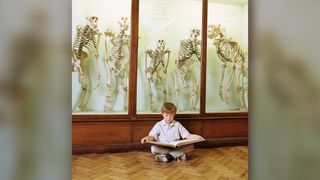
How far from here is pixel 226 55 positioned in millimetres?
3812

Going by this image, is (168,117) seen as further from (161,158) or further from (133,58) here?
(133,58)

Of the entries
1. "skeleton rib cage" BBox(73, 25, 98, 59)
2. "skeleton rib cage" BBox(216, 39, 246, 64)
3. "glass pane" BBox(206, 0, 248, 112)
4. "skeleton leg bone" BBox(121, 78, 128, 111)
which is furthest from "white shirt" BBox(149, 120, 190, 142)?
"skeleton rib cage" BBox(216, 39, 246, 64)

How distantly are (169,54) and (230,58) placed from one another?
865 mm

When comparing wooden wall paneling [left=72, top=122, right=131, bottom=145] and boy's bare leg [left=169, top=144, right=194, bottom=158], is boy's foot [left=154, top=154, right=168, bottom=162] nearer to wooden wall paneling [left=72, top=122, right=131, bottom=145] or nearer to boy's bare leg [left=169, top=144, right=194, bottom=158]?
boy's bare leg [left=169, top=144, right=194, bottom=158]

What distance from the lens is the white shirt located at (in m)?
3.12

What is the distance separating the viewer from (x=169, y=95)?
359 centimetres

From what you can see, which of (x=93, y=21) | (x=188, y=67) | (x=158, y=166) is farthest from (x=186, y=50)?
(x=158, y=166)

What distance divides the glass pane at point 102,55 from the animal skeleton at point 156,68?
281 mm
